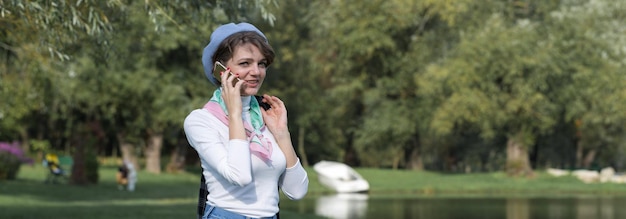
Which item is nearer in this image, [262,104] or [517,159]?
[262,104]

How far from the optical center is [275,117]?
15.3 feet

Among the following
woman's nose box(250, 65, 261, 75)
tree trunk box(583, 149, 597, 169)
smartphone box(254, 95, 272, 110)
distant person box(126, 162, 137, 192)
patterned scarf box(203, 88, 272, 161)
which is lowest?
patterned scarf box(203, 88, 272, 161)

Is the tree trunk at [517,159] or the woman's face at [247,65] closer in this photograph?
the woman's face at [247,65]

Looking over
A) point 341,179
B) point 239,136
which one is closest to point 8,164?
point 341,179

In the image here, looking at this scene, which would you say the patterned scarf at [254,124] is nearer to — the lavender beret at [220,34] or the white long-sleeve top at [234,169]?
the white long-sleeve top at [234,169]

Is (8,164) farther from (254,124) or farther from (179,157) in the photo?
(254,124)

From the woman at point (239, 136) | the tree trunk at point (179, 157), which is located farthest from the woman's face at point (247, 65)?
the tree trunk at point (179, 157)

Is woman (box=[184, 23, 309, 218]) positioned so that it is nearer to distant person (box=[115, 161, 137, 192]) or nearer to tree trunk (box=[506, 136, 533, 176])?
distant person (box=[115, 161, 137, 192])

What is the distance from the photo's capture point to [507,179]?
149ft

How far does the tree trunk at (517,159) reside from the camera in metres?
47.8

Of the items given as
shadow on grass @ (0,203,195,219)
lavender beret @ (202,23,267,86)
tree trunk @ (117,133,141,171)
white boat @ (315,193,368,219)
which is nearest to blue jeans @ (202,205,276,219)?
lavender beret @ (202,23,267,86)

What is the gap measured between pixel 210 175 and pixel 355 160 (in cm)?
5695

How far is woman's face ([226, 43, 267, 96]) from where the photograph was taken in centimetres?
448

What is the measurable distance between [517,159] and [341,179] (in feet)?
40.0
